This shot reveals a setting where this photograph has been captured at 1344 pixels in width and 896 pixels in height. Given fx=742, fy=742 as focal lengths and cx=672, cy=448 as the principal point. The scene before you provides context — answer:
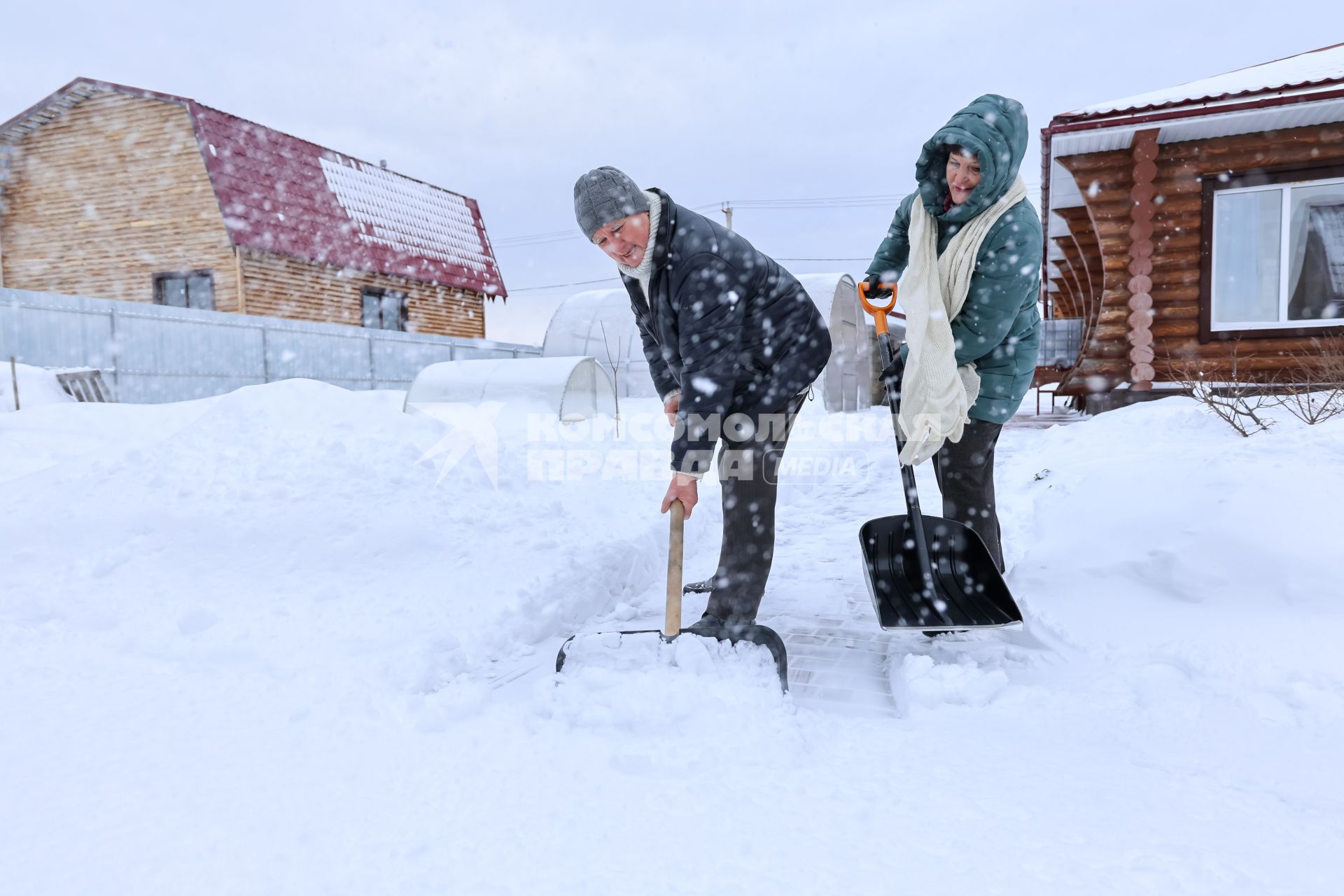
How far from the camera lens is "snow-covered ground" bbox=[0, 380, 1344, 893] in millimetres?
1299

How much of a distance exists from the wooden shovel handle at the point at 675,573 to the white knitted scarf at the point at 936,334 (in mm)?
846

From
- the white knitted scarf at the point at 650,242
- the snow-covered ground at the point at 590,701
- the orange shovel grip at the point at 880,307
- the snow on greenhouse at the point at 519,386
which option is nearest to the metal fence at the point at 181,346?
the snow on greenhouse at the point at 519,386

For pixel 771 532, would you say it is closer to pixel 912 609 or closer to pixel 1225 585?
pixel 912 609

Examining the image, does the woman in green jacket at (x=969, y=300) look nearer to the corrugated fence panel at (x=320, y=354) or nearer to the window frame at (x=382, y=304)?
the corrugated fence panel at (x=320, y=354)

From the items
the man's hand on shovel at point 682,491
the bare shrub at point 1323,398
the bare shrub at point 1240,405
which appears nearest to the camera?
the man's hand on shovel at point 682,491

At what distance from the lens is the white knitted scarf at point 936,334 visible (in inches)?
93.3

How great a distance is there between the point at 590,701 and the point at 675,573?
0.46 metres

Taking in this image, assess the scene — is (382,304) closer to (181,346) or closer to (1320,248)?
(181,346)

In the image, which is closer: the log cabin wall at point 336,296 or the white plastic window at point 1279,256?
the white plastic window at point 1279,256

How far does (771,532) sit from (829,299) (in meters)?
10.2

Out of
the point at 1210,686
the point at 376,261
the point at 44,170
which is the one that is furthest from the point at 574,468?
the point at 44,170

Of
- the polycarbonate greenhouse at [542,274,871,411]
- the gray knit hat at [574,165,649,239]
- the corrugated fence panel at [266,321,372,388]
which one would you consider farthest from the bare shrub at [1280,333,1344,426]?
the corrugated fence panel at [266,321,372,388]

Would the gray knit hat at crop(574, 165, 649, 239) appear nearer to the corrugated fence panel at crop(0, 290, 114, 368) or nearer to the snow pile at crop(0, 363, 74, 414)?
the snow pile at crop(0, 363, 74, 414)

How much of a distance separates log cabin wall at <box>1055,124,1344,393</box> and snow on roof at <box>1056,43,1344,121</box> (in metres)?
0.44
